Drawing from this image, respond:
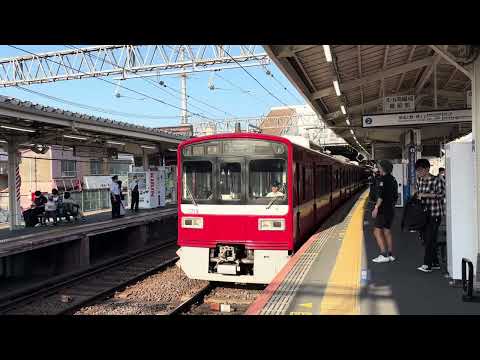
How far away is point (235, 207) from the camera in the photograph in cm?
779

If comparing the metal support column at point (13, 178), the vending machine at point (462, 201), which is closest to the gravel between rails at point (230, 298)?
the vending machine at point (462, 201)

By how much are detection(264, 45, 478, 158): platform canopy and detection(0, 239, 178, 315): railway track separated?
5053mm

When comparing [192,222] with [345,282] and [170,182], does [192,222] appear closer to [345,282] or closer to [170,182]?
[345,282]

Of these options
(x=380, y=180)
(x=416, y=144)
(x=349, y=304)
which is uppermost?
(x=416, y=144)

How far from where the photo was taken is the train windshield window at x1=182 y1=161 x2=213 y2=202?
8086 millimetres

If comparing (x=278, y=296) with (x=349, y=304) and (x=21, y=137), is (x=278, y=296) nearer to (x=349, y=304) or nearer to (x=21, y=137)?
(x=349, y=304)

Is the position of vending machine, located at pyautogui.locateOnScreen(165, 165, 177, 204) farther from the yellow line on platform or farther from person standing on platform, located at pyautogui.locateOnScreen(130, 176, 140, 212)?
the yellow line on platform

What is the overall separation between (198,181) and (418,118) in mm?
5335

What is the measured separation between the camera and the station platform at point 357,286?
466 centimetres
